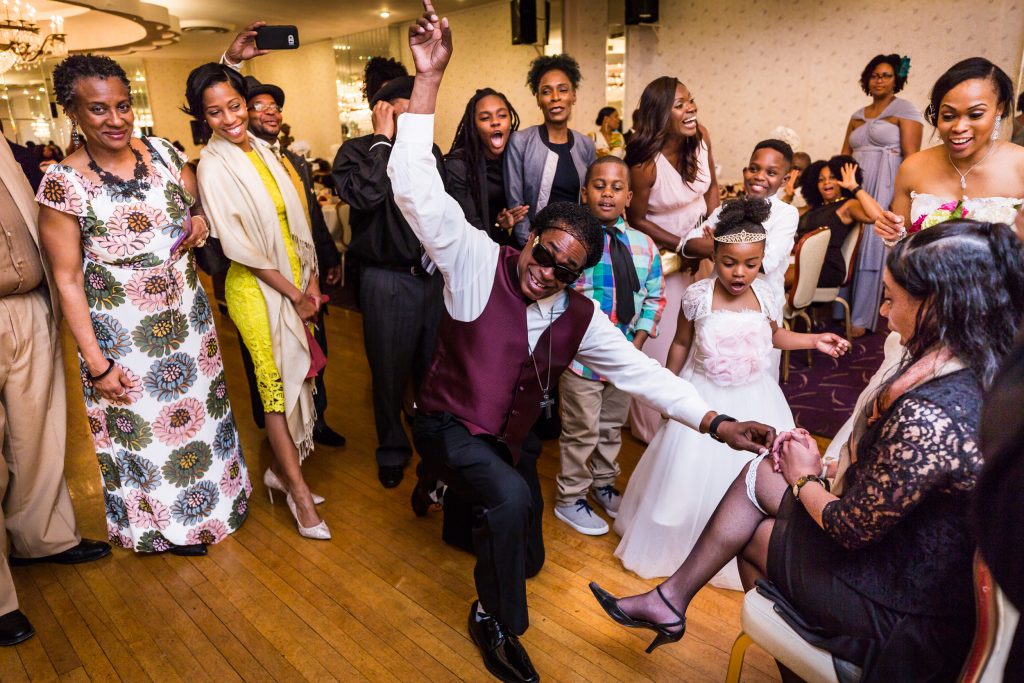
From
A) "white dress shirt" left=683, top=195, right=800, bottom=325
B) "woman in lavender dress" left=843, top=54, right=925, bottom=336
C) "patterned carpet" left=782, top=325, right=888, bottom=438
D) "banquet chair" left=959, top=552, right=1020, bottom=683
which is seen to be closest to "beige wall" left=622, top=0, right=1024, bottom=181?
"woman in lavender dress" left=843, top=54, right=925, bottom=336

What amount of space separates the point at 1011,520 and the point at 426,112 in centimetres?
149

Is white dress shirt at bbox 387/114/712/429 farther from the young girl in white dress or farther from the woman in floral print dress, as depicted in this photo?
the woman in floral print dress

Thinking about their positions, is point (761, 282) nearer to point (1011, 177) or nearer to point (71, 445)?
point (1011, 177)

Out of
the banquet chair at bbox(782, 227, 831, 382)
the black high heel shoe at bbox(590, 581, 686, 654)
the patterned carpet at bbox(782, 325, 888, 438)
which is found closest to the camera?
the black high heel shoe at bbox(590, 581, 686, 654)

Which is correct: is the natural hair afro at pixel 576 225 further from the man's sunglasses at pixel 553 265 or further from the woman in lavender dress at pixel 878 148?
Answer: the woman in lavender dress at pixel 878 148

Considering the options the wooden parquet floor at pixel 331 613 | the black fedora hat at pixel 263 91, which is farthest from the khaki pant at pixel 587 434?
the black fedora hat at pixel 263 91

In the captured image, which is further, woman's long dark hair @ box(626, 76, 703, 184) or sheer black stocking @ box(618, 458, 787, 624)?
woman's long dark hair @ box(626, 76, 703, 184)

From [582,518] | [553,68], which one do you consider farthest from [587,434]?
[553,68]

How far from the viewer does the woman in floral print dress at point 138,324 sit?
2080 millimetres

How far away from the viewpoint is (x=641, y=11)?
7.37 m

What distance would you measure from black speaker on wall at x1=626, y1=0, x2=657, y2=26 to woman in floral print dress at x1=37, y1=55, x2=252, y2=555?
20.7 feet

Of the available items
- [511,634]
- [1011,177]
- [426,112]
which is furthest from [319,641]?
[1011,177]

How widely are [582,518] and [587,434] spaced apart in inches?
13.5

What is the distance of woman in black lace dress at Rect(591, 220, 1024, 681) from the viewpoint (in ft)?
4.01
